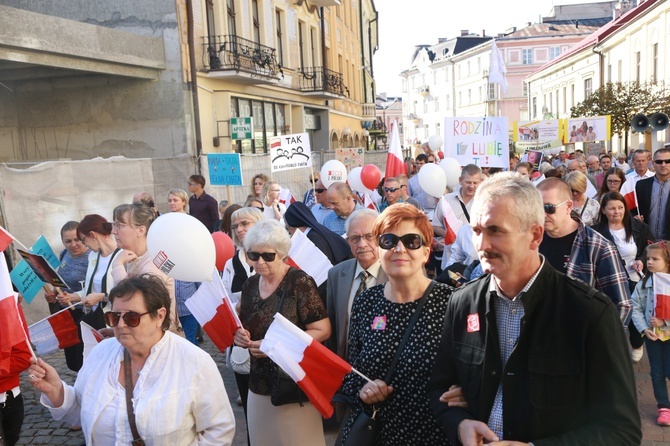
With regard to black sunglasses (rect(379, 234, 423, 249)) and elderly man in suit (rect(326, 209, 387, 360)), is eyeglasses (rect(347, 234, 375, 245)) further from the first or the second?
black sunglasses (rect(379, 234, 423, 249))

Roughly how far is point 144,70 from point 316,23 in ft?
44.4

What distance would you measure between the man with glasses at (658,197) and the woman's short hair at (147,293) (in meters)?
6.41

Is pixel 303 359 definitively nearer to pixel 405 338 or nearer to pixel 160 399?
pixel 405 338

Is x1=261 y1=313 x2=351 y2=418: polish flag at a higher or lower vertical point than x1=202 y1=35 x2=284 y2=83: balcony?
lower

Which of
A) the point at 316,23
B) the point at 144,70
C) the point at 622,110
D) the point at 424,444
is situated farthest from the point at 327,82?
the point at 424,444

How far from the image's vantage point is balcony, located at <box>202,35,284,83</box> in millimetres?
17406

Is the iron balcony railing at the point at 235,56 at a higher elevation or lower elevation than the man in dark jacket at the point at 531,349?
higher

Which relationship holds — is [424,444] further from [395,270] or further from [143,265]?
[143,265]

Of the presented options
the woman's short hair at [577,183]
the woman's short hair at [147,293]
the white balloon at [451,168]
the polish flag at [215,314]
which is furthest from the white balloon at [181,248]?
the white balloon at [451,168]

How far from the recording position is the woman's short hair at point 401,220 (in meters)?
3.04

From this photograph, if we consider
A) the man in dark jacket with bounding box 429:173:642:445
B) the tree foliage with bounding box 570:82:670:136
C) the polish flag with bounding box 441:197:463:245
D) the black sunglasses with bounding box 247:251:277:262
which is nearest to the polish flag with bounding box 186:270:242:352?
the black sunglasses with bounding box 247:251:277:262

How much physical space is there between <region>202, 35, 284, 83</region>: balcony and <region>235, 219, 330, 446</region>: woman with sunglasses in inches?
571

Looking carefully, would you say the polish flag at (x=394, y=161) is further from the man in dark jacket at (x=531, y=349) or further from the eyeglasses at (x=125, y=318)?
the man in dark jacket at (x=531, y=349)

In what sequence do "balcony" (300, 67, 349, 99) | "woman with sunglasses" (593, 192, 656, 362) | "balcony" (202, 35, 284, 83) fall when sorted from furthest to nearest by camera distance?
"balcony" (300, 67, 349, 99) → "balcony" (202, 35, 284, 83) → "woman with sunglasses" (593, 192, 656, 362)
